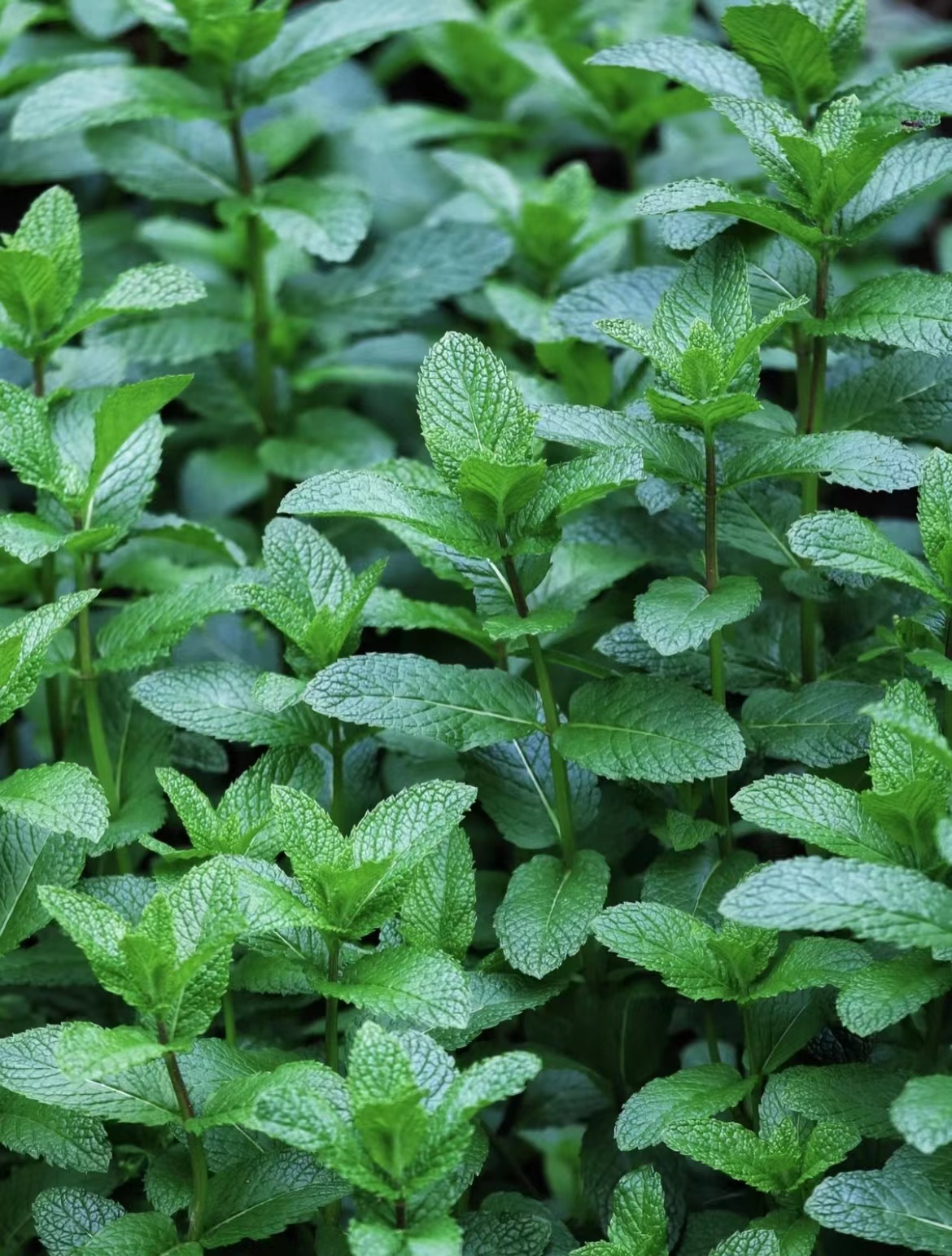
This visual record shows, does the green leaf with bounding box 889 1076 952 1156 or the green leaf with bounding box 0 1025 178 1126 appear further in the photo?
the green leaf with bounding box 0 1025 178 1126

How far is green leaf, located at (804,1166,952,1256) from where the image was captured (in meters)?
1.01

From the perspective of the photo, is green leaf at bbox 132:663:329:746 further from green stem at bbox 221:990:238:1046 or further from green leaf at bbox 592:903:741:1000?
green leaf at bbox 592:903:741:1000

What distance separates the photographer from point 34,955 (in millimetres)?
1370

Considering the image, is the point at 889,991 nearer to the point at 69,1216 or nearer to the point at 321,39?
the point at 69,1216

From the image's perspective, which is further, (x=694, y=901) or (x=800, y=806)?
(x=694, y=901)

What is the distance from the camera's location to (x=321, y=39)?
5.62ft

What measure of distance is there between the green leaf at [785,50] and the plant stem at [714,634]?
0.39 meters

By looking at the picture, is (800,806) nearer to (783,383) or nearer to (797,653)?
(797,653)

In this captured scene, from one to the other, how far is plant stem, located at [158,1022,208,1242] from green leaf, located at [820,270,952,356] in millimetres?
807

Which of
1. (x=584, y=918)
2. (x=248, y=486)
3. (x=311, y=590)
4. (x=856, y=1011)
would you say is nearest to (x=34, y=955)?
(x=311, y=590)

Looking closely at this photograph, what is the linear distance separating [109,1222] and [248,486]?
3.08 ft

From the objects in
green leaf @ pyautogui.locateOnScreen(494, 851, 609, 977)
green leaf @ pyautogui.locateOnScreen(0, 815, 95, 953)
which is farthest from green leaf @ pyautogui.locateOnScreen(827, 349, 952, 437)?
green leaf @ pyautogui.locateOnScreen(0, 815, 95, 953)

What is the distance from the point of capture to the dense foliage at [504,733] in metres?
1.05

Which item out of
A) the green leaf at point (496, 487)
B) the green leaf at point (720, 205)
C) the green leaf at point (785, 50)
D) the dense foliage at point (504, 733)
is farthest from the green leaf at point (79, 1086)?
the green leaf at point (785, 50)
